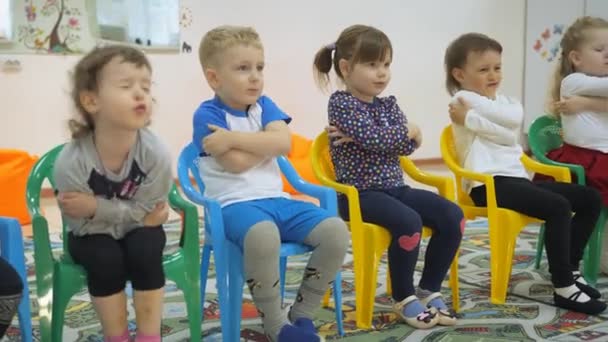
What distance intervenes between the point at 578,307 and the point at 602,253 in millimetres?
541

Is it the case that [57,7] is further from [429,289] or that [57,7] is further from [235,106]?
[429,289]

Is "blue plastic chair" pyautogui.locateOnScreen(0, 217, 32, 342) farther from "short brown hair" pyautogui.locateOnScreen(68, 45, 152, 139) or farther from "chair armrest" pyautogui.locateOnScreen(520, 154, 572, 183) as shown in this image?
"chair armrest" pyautogui.locateOnScreen(520, 154, 572, 183)

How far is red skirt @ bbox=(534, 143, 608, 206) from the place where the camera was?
2.54 metres

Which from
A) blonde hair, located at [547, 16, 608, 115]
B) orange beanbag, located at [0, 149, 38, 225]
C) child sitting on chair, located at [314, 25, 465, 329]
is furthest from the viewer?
orange beanbag, located at [0, 149, 38, 225]

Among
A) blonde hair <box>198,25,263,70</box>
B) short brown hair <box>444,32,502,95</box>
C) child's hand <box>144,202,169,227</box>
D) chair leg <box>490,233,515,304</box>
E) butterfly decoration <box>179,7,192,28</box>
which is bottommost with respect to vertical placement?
chair leg <box>490,233,515,304</box>

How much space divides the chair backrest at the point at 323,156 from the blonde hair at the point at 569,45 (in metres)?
0.96

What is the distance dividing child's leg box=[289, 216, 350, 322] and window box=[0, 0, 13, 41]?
313 cm

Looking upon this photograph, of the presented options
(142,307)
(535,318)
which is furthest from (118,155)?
(535,318)

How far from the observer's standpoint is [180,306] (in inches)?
90.4

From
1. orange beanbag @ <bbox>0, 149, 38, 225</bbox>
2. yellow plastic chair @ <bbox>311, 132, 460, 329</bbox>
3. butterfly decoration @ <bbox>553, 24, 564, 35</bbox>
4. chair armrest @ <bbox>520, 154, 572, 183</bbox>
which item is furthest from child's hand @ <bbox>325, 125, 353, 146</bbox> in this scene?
butterfly decoration @ <bbox>553, 24, 564, 35</bbox>

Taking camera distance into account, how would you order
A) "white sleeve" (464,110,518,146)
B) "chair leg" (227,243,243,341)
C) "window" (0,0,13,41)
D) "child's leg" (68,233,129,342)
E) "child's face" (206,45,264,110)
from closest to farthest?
"child's leg" (68,233,129,342) < "chair leg" (227,243,243,341) < "child's face" (206,45,264,110) < "white sleeve" (464,110,518,146) < "window" (0,0,13,41)

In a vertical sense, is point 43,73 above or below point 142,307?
above

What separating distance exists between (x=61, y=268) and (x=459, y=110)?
4.62ft

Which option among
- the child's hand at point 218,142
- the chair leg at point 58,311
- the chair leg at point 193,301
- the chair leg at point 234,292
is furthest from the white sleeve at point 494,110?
the chair leg at point 58,311
